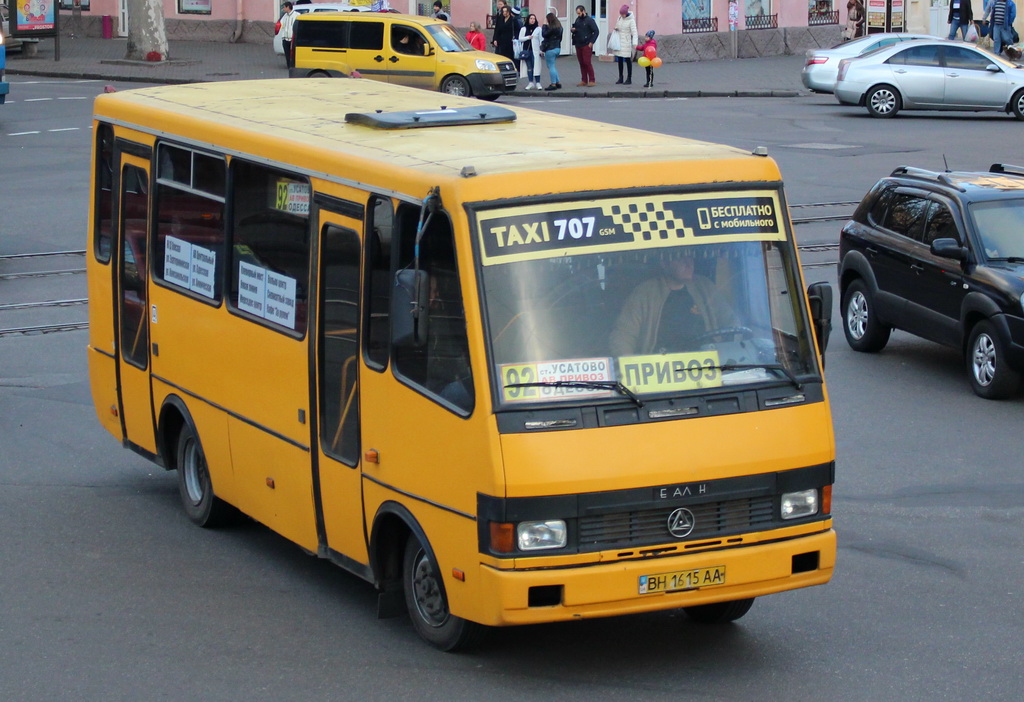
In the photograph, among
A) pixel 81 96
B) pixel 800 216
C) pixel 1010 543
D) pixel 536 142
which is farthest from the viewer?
pixel 81 96

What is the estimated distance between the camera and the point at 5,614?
7.57 metres

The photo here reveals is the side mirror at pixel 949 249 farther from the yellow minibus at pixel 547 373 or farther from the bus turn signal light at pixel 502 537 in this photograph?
the bus turn signal light at pixel 502 537

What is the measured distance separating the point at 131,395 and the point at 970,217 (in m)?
6.99

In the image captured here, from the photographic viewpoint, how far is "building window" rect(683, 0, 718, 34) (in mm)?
44094

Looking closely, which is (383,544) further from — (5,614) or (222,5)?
(222,5)

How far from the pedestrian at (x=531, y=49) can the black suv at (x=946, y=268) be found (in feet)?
75.8

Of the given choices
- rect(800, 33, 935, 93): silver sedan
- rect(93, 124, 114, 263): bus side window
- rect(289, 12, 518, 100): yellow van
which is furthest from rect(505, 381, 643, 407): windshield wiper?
rect(800, 33, 935, 93): silver sedan

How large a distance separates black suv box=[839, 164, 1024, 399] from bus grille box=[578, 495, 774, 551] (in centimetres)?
642

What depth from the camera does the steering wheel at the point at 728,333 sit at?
6504 mm

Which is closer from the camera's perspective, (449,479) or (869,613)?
(449,479)

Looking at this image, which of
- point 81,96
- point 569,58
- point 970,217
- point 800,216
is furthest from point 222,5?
point 970,217

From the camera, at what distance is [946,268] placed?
42.8 feet

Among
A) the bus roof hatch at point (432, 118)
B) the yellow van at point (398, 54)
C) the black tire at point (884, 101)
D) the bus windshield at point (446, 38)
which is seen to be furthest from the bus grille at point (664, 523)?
the bus windshield at point (446, 38)

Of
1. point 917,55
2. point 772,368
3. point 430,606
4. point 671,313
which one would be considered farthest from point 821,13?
point 430,606
